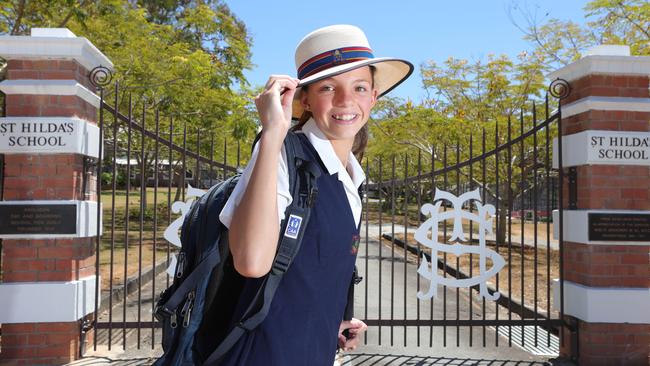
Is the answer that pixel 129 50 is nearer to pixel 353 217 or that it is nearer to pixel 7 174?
pixel 7 174

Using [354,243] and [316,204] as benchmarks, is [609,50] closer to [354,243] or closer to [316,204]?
[354,243]

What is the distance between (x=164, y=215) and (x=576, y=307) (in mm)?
20185

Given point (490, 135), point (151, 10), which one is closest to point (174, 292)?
point (490, 135)

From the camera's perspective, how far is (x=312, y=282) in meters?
1.36

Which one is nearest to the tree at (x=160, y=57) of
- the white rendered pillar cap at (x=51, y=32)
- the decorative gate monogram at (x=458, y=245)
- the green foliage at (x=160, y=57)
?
the green foliage at (x=160, y=57)

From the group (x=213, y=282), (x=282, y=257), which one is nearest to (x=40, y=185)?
(x=213, y=282)

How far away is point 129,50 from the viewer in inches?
410

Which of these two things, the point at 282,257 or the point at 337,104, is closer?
the point at 282,257

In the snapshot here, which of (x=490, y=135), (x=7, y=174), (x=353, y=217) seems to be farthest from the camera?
(x=490, y=135)

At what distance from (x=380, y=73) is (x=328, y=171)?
469mm

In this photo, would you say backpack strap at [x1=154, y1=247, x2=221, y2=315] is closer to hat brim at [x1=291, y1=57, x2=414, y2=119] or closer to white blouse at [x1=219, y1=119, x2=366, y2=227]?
white blouse at [x1=219, y1=119, x2=366, y2=227]

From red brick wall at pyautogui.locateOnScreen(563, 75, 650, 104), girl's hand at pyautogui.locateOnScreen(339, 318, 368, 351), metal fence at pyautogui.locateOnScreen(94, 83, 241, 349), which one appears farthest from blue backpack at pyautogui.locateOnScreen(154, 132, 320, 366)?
red brick wall at pyautogui.locateOnScreen(563, 75, 650, 104)

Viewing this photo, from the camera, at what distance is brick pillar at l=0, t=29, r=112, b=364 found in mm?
4297

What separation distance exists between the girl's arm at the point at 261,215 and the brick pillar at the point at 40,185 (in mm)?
3669
